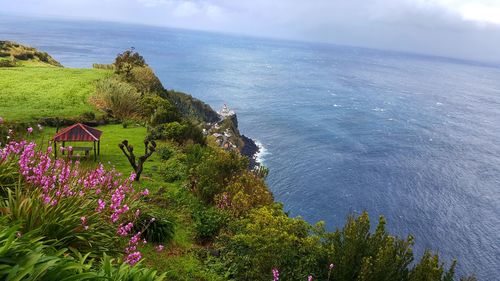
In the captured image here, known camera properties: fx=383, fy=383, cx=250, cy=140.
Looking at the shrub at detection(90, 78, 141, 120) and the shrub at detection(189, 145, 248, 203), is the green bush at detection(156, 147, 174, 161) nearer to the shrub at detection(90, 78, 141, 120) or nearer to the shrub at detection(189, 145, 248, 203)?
the shrub at detection(189, 145, 248, 203)

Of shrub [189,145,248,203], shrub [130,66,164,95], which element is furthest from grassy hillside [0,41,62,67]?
shrub [189,145,248,203]

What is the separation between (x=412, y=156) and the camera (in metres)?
57.4

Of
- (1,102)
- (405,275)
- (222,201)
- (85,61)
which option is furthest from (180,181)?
(85,61)

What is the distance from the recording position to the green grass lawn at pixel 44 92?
18.9 meters

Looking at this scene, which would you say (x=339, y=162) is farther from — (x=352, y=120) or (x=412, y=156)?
(x=352, y=120)

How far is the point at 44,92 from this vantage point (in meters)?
23.0

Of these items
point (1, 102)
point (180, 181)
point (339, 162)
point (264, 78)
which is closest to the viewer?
point (180, 181)

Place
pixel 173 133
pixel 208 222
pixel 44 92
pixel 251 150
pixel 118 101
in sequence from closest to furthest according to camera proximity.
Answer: pixel 208 222
pixel 173 133
pixel 118 101
pixel 44 92
pixel 251 150

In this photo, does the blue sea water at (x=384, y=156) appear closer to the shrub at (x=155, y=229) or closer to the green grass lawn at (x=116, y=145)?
the green grass lawn at (x=116, y=145)

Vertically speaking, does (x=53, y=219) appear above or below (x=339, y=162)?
above

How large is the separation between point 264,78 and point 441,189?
86.0 metres

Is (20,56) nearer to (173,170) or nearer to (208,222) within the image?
(173,170)

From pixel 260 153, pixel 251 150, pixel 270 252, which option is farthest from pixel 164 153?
pixel 260 153

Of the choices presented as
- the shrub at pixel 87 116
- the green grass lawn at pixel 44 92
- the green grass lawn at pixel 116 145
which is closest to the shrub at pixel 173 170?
the green grass lawn at pixel 116 145
